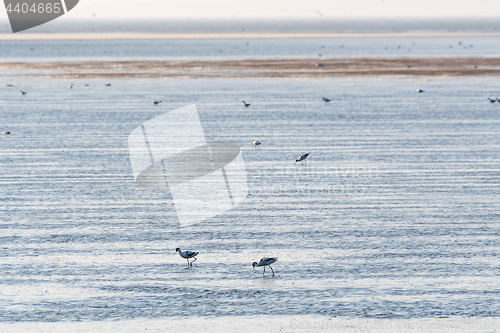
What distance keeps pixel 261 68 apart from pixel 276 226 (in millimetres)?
70600

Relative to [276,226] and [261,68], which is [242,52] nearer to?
[261,68]

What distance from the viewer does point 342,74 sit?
78750 mm

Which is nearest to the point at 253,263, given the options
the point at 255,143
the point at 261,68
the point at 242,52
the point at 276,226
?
the point at 276,226

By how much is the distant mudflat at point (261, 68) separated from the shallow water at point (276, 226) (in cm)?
3733

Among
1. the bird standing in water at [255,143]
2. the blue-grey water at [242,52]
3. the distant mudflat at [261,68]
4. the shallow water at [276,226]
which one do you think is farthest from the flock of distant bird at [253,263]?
the blue-grey water at [242,52]

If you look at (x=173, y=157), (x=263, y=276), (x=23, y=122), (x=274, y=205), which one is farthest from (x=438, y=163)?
(x=23, y=122)

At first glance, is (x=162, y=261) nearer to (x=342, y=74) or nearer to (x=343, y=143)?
(x=343, y=143)

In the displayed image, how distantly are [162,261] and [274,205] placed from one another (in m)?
7.01

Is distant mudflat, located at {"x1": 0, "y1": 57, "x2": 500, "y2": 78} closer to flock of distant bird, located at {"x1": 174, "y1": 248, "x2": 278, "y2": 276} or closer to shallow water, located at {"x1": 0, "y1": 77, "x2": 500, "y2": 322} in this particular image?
shallow water, located at {"x1": 0, "y1": 77, "x2": 500, "y2": 322}

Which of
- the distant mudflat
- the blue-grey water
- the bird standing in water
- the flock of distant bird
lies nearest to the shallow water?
the flock of distant bird

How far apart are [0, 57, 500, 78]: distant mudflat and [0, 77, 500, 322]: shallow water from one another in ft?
122

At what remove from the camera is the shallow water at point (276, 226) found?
15.2 m

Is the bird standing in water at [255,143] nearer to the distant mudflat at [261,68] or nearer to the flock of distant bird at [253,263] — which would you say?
the flock of distant bird at [253,263]

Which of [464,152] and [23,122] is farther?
[23,122]
